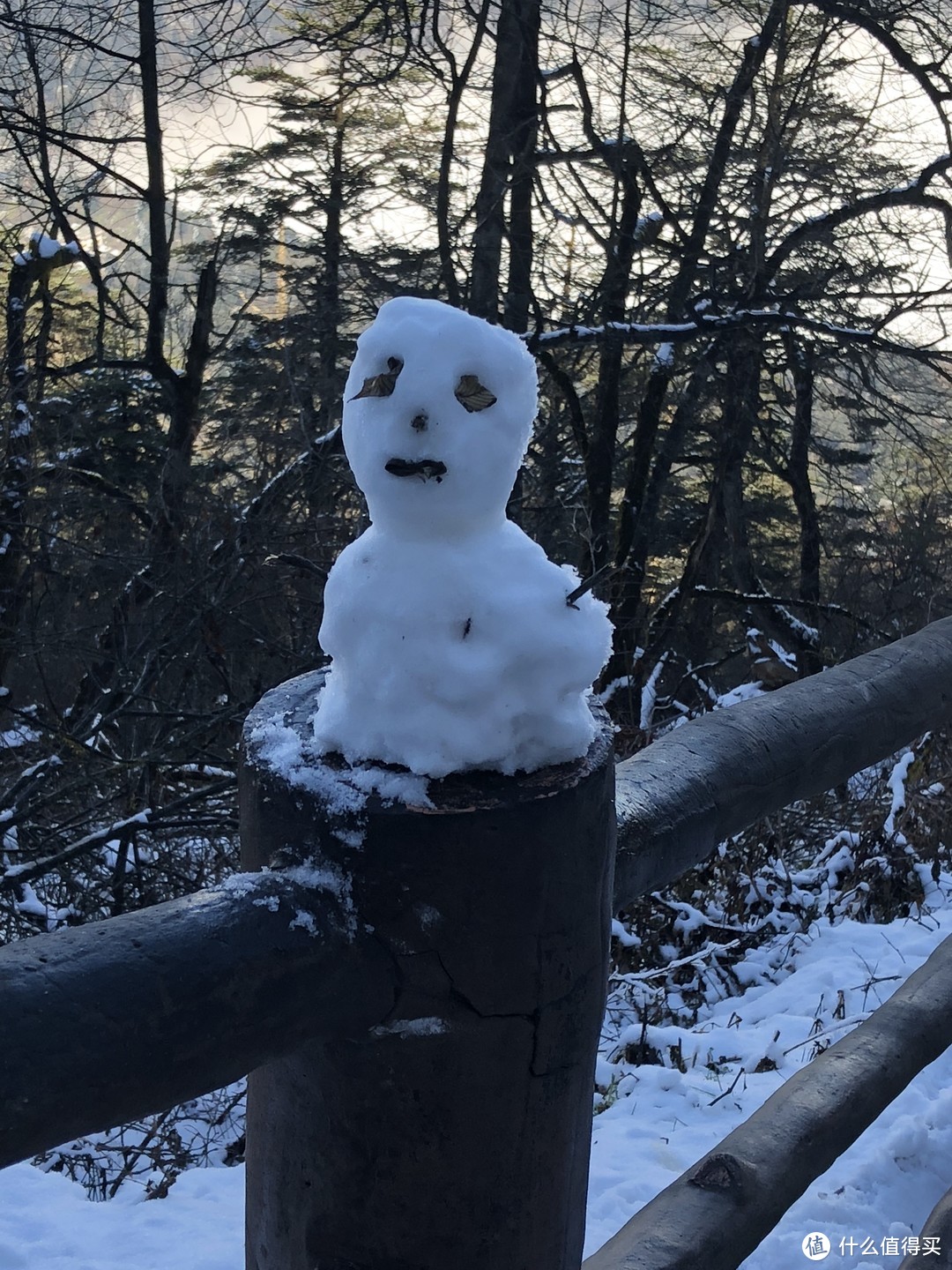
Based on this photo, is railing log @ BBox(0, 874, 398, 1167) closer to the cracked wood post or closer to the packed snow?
the cracked wood post

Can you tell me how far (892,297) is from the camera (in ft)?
24.5

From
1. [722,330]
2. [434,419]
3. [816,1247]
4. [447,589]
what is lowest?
[816,1247]

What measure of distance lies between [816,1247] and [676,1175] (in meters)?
0.50

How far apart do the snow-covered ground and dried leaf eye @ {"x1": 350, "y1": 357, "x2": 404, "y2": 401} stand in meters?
1.45

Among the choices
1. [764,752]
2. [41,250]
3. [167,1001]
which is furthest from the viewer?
[41,250]

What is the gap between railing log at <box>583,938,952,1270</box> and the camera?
1.30m

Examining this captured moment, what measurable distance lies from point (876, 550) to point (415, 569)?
12218 mm

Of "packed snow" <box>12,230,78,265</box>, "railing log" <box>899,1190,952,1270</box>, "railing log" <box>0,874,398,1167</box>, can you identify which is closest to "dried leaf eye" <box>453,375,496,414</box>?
"railing log" <box>0,874,398,1167</box>

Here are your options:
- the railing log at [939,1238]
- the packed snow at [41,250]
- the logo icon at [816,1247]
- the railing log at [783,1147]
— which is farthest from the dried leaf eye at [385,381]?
the packed snow at [41,250]

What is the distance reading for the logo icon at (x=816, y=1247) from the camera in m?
1.62

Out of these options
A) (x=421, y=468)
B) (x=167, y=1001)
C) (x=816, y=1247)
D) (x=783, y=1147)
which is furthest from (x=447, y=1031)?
(x=816, y=1247)

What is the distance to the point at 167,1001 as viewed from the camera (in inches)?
25.8

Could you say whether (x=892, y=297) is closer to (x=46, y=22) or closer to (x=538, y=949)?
(x=46, y=22)

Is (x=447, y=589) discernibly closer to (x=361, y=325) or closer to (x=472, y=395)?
(x=472, y=395)
